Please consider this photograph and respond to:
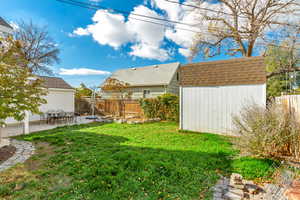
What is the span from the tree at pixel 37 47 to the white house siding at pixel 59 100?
7.60m

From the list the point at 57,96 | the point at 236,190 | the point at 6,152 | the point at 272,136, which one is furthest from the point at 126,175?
the point at 57,96

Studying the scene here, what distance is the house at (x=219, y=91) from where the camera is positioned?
20.6ft

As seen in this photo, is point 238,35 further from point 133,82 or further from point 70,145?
point 70,145

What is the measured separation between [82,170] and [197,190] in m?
2.42

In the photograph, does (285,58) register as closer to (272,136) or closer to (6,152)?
(272,136)

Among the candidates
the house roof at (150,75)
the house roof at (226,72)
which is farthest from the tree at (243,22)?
the house roof at (150,75)

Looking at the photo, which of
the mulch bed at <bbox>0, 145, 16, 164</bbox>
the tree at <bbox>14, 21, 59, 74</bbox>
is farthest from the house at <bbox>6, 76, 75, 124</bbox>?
the tree at <bbox>14, 21, 59, 74</bbox>

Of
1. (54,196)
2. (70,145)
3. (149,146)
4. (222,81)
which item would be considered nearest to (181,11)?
(222,81)

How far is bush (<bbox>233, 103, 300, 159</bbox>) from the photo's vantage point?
3689mm

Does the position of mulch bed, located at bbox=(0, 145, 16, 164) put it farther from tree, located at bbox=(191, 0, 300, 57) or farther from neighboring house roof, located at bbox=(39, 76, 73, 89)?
tree, located at bbox=(191, 0, 300, 57)

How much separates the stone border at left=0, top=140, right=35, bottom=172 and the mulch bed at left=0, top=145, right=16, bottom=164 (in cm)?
11

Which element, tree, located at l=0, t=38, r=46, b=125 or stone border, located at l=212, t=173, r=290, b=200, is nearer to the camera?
stone border, located at l=212, t=173, r=290, b=200

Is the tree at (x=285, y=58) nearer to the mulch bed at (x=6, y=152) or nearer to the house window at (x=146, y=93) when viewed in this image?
the house window at (x=146, y=93)

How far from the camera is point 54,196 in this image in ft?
8.11
